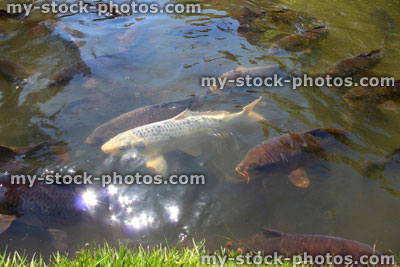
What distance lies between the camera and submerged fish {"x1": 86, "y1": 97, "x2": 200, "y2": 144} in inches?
175

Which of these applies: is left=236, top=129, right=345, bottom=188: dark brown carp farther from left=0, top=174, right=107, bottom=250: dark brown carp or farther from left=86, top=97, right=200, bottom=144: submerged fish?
left=0, top=174, right=107, bottom=250: dark brown carp

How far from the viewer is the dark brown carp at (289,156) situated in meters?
3.96

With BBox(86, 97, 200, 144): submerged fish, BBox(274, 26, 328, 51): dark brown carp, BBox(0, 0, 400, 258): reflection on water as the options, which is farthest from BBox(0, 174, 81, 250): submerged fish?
BBox(274, 26, 328, 51): dark brown carp

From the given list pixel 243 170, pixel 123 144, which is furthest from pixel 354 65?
pixel 123 144

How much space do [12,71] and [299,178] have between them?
18.5 feet

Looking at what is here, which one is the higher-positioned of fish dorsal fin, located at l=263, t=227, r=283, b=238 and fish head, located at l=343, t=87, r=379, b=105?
fish head, located at l=343, t=87, r=379, b=105

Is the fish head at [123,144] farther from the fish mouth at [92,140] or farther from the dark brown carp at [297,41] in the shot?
the dark brown carp at [297,41]

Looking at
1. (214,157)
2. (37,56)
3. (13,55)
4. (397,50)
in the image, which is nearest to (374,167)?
(214,157)

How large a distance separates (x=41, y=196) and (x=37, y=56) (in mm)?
4629

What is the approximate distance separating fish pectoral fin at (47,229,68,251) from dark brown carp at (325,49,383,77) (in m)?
5.51

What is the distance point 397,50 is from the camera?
766 centimetres

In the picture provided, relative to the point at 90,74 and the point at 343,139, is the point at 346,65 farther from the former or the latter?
the point at 90,74

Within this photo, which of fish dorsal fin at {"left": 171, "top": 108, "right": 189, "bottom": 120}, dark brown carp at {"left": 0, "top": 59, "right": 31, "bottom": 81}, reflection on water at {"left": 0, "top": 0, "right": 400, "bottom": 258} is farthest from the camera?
dark brown carp at {"left": 0, "top": 59, "right": 31, "bottom": 81}

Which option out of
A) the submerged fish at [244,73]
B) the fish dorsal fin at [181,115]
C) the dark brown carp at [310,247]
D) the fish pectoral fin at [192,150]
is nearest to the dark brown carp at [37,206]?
the fish pectoral fin at [192,150]
